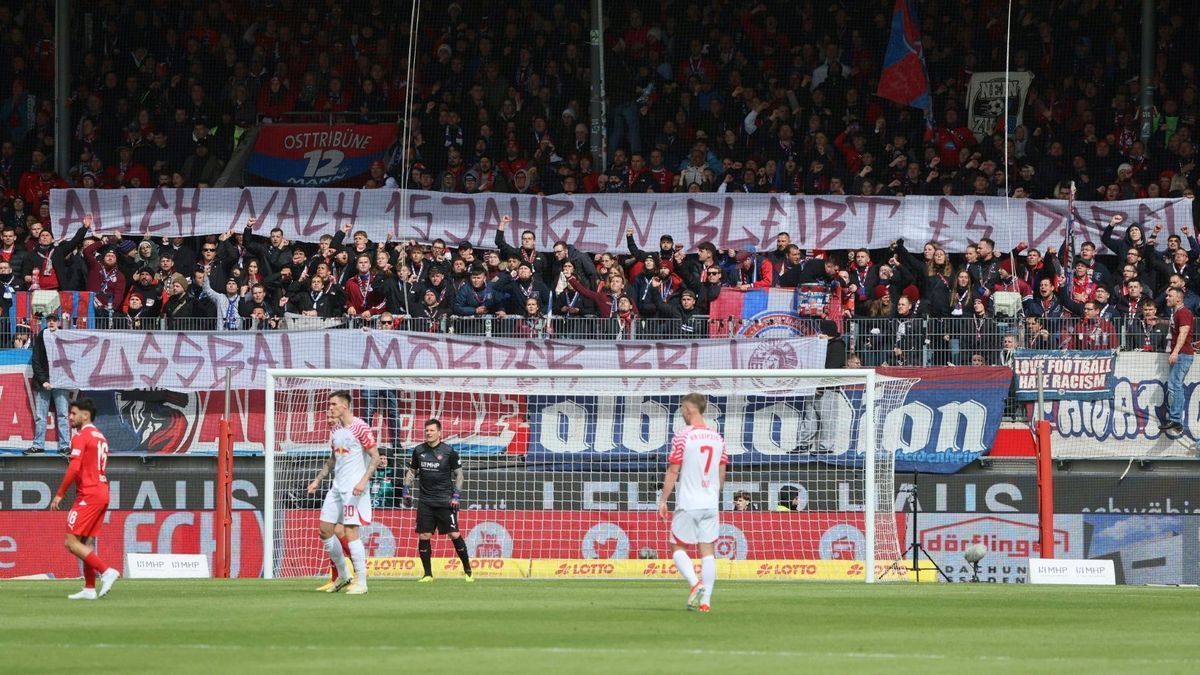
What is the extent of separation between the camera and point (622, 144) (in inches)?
1172

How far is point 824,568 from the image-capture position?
846 inches

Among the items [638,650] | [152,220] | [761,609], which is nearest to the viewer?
[638,650]

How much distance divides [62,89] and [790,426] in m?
14.4

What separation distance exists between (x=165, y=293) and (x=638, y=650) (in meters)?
14.9

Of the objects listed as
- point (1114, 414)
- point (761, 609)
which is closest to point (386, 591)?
point (761, 609)

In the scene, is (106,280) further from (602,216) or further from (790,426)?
(790,426)

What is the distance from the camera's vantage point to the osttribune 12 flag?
1113 inches

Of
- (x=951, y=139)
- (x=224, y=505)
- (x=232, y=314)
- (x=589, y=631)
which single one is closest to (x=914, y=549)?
(x=224, y=505)

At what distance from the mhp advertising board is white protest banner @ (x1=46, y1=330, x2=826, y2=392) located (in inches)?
24.6

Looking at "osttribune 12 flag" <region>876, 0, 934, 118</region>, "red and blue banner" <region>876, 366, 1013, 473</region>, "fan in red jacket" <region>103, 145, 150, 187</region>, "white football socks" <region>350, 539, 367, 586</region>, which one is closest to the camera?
"white football socks" <region>350, 539, 367, 586</region>

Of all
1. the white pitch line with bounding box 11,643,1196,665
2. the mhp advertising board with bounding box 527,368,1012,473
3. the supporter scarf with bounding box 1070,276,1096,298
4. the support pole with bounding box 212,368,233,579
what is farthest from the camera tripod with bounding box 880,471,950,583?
the white pitch line with bounding box 11,643,1196,665

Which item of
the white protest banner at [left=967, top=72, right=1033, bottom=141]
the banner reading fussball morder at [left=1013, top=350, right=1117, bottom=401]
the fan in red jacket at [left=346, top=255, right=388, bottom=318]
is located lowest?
the banner reading fussball morder at [left=1013, top=350, right=1117, bottom=401]

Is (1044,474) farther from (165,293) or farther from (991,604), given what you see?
(165,293)

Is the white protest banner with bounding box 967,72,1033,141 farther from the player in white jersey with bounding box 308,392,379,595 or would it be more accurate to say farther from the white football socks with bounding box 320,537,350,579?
the white football socks with bounding box 320,537,350,579
